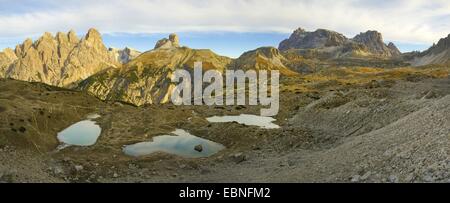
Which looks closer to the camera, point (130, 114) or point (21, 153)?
point (21, 153)

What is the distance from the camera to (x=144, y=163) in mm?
51125

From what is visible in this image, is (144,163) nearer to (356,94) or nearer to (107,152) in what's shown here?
(107,152)

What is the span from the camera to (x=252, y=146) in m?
58.6

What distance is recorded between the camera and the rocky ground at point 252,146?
3316cm

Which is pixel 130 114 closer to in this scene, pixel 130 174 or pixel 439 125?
pixel 130 174

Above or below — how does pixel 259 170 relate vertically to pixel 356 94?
below

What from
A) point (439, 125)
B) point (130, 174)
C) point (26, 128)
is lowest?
point (130, 174)

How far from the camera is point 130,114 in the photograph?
87125mm

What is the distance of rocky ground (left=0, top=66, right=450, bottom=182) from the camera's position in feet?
109
